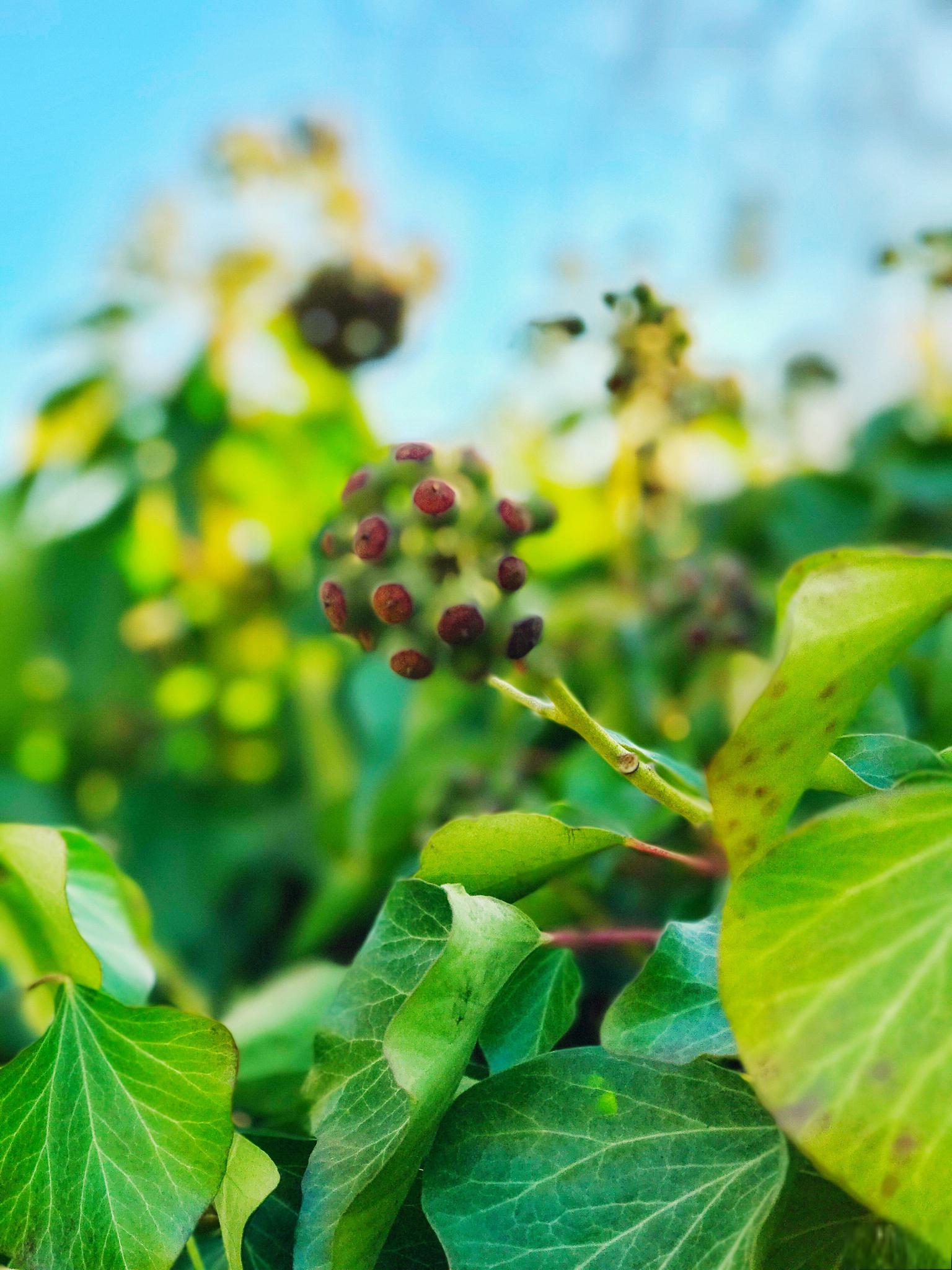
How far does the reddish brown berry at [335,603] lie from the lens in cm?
29

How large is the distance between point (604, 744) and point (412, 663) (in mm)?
56

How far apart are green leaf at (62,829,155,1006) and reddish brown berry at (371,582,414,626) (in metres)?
0.13

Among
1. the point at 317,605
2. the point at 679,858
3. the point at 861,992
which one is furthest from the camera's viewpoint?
the point at 317,605

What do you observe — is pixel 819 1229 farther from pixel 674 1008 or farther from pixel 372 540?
pixel 372 540

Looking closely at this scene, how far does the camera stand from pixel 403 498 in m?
0.30

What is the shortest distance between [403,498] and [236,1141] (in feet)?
0.60

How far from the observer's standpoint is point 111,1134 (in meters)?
0.28

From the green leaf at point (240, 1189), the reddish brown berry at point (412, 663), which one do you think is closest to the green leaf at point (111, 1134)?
the green leaf at point (240, 1189)

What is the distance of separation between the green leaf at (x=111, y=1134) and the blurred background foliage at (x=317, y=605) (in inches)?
9.2

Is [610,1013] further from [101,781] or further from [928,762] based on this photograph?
[101,781]

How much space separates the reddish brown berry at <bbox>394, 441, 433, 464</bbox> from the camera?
0.97 feet

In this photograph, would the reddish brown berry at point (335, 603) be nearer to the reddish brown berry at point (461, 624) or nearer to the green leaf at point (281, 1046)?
the reddish brown berry at point (461, 624)

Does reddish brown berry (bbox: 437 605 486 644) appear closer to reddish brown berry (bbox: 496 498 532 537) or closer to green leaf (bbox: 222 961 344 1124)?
reddish brown berry (bbox: 496 498 532 537)

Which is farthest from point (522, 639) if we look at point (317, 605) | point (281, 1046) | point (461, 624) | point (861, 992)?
point (317, 605)
